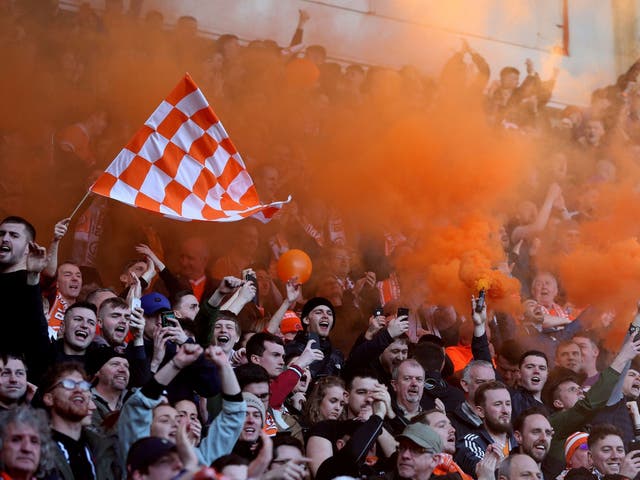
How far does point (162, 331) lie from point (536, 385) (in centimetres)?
284

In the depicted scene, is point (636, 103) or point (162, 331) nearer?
point (162, 331)

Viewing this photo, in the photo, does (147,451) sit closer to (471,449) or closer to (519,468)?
(519,468)

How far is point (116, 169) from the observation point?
23.1 feet

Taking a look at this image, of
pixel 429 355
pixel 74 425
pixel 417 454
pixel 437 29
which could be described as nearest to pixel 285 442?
pixel 417 454

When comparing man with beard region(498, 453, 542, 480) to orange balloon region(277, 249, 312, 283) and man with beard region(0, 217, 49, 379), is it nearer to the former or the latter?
man with beard region(0, 217, 49, 379)

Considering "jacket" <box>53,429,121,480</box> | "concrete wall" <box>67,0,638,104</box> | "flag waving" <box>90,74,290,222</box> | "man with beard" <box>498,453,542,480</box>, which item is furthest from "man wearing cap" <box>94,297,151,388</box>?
"concrete wall" <box>67,0,638,104</box>

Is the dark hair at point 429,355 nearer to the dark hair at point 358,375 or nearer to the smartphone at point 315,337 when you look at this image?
the dark hair at point 358,375

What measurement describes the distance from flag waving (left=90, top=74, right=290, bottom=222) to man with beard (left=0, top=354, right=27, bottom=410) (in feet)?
6.46

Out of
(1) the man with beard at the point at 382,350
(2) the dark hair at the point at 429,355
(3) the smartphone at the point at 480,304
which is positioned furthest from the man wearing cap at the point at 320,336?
(3) the smartphone at the point at 480,304

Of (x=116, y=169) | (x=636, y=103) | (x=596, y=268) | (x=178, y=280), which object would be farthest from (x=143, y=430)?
(x=636, y=103)

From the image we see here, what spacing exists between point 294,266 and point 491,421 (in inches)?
84.1

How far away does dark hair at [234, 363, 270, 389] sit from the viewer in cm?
601

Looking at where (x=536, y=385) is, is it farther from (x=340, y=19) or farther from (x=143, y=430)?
(x=340, y=19)

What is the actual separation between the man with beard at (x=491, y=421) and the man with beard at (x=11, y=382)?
8.69 ft
